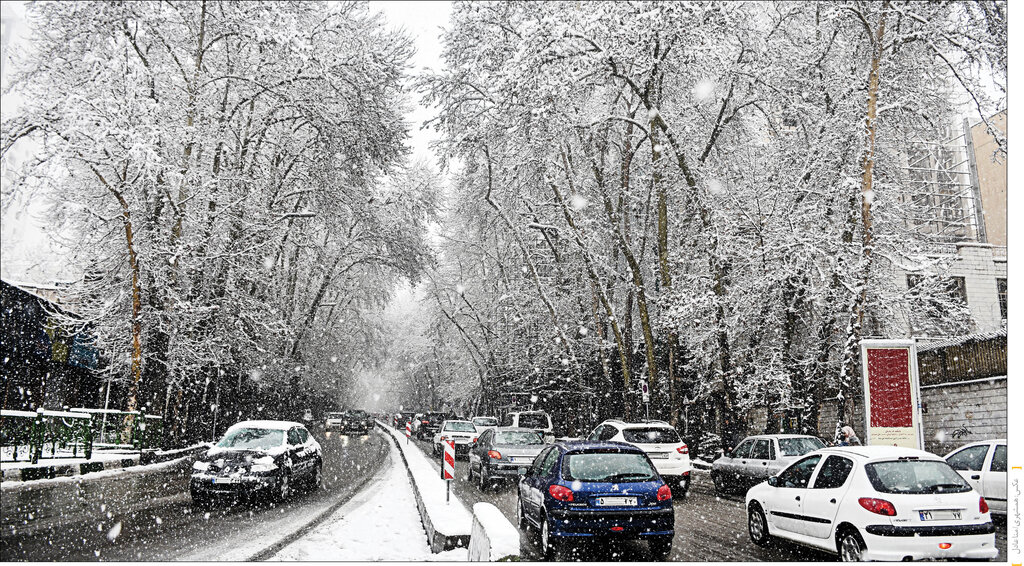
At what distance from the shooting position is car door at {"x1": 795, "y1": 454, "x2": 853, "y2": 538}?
7637 mm

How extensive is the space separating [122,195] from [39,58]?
460cm

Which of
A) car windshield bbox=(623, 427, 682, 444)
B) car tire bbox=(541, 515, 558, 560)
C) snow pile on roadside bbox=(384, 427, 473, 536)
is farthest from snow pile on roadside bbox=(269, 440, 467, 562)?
car windshield bbox=(623, 427, 682, 444)

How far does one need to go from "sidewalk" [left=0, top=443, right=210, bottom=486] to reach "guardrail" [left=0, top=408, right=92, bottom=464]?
1.03 feet

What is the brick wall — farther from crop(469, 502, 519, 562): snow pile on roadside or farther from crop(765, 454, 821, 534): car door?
crop(469, 502, 519, 562): snow pile on roadside

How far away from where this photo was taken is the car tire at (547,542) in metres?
8.23

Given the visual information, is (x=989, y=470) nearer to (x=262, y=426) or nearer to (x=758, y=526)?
(x=758, y=526)

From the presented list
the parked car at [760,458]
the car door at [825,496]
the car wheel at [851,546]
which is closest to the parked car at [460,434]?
the parked car at [760,458]

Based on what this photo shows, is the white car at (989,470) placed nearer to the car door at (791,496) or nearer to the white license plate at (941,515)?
the car door at (791,496)

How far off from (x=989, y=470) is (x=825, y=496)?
455 centimetres

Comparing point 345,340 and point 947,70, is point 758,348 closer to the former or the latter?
point 947,70

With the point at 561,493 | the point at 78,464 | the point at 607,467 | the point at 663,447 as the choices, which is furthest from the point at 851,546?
the point at 78,464

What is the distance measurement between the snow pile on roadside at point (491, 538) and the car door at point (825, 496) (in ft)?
11.8

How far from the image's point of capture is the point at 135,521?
33.3ft

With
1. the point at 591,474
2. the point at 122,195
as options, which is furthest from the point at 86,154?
the point at 591,474
